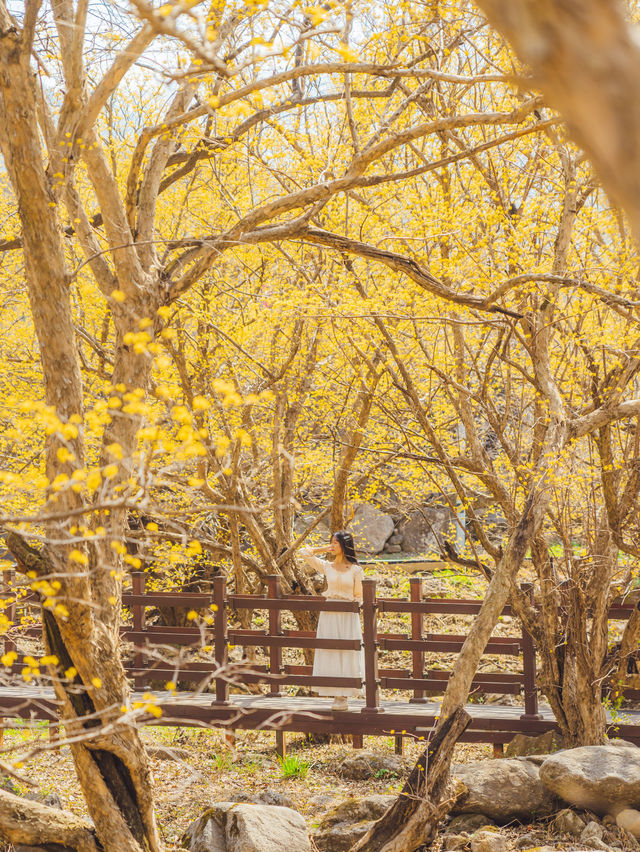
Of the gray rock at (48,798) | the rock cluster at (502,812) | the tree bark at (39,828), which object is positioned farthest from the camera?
the gray rock at (48,798)

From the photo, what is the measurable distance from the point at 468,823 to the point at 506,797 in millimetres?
321

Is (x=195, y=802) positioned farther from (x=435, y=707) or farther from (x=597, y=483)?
(x=597, y=483)

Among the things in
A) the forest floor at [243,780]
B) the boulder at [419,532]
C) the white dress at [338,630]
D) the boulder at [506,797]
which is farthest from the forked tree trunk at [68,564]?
the boulder at [419,532]

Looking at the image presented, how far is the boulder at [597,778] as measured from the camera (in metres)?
5.56

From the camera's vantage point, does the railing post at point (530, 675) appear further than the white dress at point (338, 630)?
No

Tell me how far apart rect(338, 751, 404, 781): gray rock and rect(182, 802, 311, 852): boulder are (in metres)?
1.60

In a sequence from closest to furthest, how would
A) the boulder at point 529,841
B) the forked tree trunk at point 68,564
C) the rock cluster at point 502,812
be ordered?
the forked tree trunk at point 68,564 < the rock cluster at point 502,812 < the boulder at point 529,841

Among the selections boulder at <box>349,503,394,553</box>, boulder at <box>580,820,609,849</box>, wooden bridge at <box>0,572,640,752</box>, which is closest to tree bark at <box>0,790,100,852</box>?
wooden bridge at <box>0,572,640,752</box>

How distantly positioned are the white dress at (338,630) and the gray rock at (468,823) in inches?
68.8

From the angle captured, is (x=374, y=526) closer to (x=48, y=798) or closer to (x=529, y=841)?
(x=48, y=798)

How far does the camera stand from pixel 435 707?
740 centimetres

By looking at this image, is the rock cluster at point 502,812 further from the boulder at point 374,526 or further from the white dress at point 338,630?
the boulder at point 374,526

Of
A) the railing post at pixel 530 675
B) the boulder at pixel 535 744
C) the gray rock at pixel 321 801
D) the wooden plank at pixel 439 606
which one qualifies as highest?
the wooden plank at pixel 439 606

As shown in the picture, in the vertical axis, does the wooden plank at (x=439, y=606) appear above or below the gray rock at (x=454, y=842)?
above
